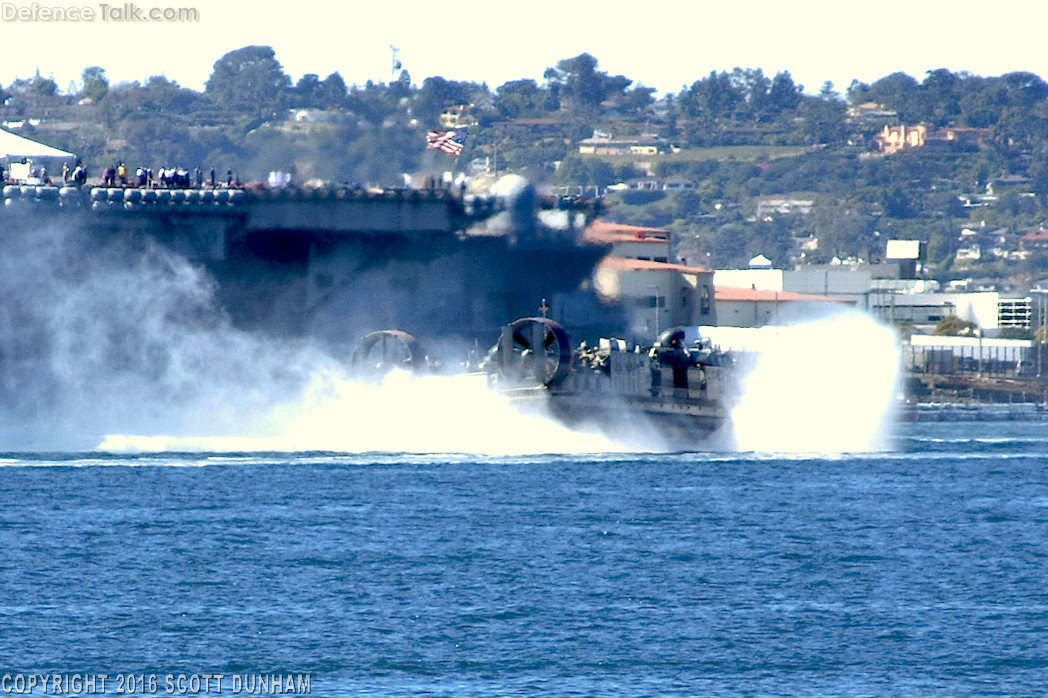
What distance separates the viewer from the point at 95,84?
6398 inches

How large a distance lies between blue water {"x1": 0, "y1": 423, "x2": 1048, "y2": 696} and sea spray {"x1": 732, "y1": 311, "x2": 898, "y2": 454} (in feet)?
7.42

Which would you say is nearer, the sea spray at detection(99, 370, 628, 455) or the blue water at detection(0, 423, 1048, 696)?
the blue water at detection(0, 423, 1048, 696)

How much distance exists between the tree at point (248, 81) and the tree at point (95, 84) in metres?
8.38

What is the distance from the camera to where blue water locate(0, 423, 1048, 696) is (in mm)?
25531

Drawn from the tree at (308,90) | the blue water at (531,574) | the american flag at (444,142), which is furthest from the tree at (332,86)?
the blue water at (531,574)

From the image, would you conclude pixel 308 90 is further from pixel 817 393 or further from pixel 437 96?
pixel 817 393

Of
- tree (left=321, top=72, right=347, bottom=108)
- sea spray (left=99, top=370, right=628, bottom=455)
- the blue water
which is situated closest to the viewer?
the blue water

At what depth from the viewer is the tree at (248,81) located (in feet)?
479

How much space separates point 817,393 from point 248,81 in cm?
10842

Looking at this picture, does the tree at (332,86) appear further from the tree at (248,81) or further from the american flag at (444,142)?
the american flag at (444,142)

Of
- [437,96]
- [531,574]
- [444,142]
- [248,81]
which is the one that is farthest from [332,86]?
[531,574]

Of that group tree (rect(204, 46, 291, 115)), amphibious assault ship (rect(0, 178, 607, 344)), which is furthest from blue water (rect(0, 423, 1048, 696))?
tree (rect(204, 46, 291, 115))

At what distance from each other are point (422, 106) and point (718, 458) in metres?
59.6

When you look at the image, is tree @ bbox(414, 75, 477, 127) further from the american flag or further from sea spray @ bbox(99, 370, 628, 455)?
sea spray @ bbox(99, 370, 628, 455)
